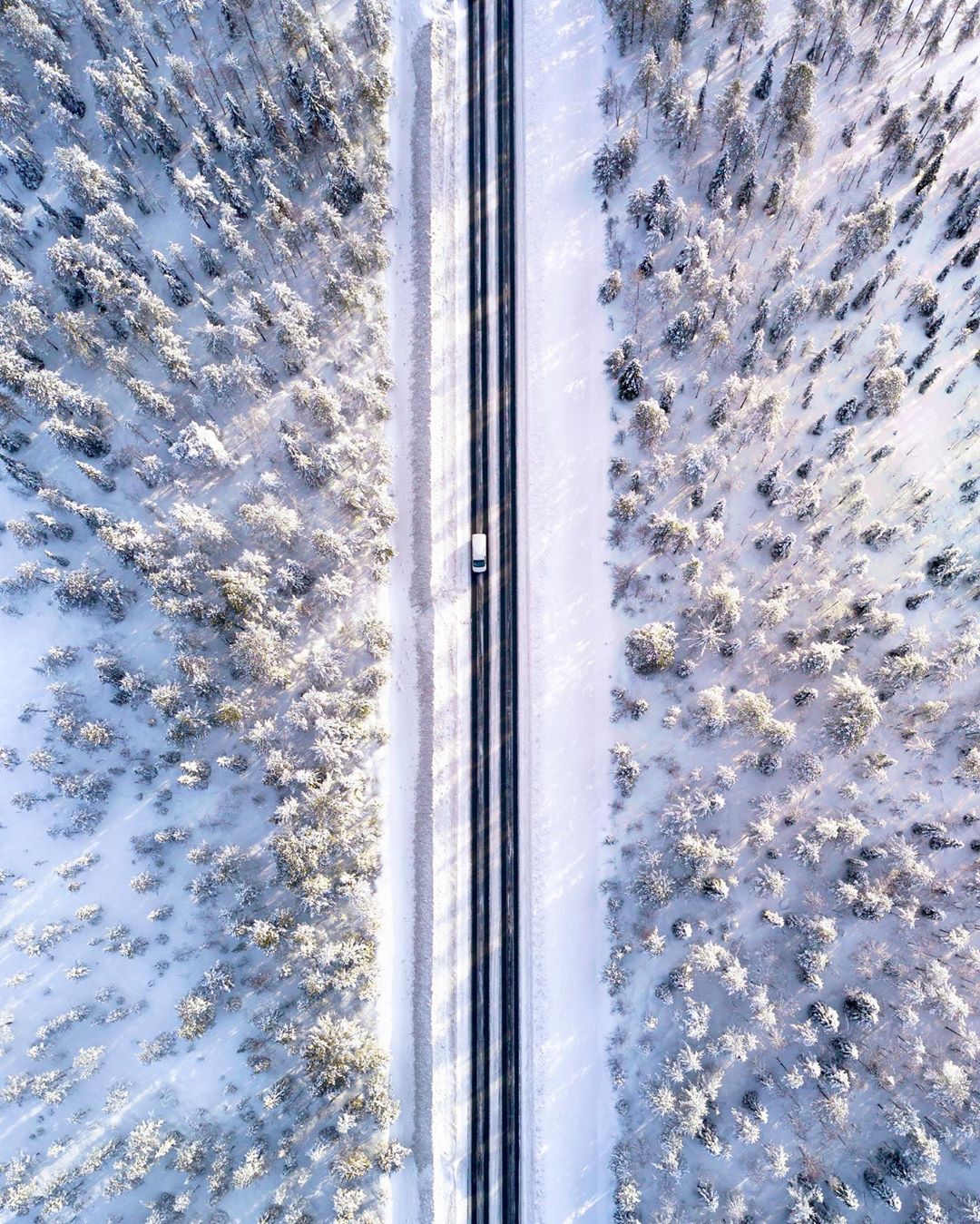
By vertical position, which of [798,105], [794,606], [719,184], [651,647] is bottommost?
[651,647]

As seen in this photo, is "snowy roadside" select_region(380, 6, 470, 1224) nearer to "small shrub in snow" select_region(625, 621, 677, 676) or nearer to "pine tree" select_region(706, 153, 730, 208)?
"small shrub in snow" select_region(625, 621, 677, 676)

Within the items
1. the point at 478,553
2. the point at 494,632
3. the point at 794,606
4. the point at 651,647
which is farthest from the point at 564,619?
the point at 794,606

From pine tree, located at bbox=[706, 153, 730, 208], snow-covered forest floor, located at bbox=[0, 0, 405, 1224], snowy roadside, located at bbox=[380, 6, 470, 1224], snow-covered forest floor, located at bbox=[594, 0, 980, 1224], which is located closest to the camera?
snow-covered forest floor, located at bbox=[594, 0, 980, 1224]

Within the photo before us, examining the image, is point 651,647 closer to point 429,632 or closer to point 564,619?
point 564,619

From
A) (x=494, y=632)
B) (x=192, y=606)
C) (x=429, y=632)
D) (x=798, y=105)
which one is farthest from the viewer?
(x=798, y=105)

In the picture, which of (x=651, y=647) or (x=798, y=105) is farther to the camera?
(x=798, y=105)

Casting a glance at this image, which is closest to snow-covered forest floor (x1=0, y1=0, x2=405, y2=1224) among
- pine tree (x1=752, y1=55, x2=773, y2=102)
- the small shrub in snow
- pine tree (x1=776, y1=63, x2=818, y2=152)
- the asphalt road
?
the asphalt road

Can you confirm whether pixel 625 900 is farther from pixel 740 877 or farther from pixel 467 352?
pixel 467 352
